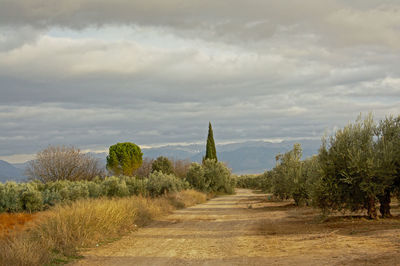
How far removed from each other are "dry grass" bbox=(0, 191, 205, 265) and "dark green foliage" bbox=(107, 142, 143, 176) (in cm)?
5275

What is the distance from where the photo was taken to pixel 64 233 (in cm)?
1292

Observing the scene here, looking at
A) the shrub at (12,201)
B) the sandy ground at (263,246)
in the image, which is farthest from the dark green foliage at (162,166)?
the sandy ground at (263,246)

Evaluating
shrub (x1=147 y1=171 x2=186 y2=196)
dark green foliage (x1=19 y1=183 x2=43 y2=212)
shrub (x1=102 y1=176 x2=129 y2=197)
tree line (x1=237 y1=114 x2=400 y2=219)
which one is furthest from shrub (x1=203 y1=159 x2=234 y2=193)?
tree line (x1=237 y1=114 x2=400 y2=219)

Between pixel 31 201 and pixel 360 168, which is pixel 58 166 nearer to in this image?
pixel 31 201

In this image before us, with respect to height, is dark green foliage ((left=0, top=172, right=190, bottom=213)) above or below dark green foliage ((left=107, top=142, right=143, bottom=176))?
below

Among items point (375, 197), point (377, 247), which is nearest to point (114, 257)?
point (377, 247)

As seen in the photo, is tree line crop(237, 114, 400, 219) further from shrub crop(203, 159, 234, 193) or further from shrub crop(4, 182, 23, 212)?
shrub crop(203, 159, 234, 193)

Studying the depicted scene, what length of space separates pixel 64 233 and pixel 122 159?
59.6 metres

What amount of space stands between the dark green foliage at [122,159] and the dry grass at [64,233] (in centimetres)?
5275

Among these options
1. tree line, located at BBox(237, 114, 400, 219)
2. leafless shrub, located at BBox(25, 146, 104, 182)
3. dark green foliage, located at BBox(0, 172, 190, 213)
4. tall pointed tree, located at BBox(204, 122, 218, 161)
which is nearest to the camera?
tree line, located at BBox(237, 114, 400, 219)

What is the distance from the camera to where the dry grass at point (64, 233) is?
10070 millimetres

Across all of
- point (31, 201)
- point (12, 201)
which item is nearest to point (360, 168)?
point (31, 201)

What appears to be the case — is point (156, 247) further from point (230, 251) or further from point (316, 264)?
point (316, 264)

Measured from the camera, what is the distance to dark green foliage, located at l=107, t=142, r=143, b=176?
71375 mm
